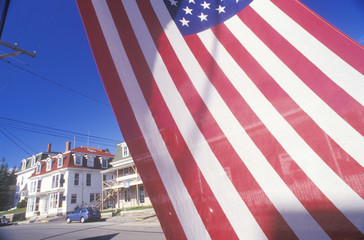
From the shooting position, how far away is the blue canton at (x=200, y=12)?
1.49 meters

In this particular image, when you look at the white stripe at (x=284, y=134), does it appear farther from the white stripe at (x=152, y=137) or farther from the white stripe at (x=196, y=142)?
the white stripe at (x=152, y=137)

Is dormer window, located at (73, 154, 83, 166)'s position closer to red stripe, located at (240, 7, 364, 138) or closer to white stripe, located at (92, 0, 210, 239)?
white stripe, located at (92, 0, 210, 239)

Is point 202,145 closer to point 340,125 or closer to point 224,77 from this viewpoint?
point 224,77

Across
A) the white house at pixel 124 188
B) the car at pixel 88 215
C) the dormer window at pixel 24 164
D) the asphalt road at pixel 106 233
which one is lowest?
the asphalt road at pixel 106 233

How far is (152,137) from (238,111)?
24.1 inches

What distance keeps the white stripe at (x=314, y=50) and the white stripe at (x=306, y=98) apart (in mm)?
27

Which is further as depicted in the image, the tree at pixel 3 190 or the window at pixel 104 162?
the tree at pixel 3 190

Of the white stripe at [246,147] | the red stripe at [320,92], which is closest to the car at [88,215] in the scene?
the white stripe at [246,147]

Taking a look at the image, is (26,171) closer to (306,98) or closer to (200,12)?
(200,12)

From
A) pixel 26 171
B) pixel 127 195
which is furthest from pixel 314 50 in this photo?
pixel 26 171

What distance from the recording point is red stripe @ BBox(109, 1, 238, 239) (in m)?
1.14

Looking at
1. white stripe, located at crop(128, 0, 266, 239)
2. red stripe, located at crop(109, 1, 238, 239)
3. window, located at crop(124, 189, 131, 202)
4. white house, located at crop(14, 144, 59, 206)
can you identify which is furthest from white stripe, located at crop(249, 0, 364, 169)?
white house, located at crop(14, 144, 59, 206)

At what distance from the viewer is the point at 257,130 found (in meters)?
1.21

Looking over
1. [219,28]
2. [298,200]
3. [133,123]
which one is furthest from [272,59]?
[133,123]
